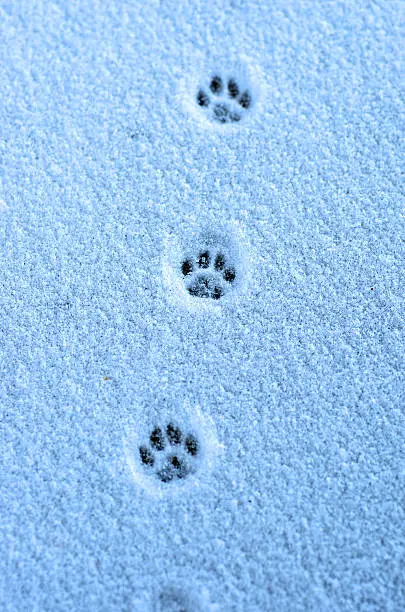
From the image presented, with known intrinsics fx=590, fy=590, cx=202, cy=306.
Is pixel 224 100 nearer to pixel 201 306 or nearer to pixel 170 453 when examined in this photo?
pixel 201 306

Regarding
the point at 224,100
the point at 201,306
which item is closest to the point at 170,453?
the point at 201,306

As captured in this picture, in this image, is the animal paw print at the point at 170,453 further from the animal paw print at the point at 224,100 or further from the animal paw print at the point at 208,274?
the animal paw print at the point at 224,100

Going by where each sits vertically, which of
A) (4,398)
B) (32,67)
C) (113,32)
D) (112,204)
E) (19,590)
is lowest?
(19,590)

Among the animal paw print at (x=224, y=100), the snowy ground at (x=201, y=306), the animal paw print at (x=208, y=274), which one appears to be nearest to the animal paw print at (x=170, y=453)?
the snowy ground at (x=201, y=306)

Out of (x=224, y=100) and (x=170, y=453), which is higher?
(x=224, y=100)

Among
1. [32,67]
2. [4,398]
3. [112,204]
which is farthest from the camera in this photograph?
[32,67]

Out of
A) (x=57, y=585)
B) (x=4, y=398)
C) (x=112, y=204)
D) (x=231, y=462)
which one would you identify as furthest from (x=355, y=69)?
(x=57, y=585)

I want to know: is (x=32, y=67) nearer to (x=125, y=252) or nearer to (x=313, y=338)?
(x=125, y=252)

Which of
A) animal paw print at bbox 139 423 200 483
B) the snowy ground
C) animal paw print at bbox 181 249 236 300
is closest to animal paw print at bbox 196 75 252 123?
the snowy ground

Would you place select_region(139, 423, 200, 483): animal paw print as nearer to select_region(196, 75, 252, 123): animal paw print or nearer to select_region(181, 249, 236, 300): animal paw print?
select_region(181, 249, 236, 300): animal paw print
